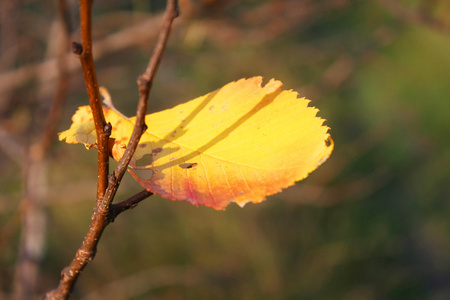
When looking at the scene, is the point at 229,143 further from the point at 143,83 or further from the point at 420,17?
the point at 420,17

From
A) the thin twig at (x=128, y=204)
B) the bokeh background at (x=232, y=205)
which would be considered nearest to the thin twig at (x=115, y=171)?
the thin twig at (x=128, y=204)

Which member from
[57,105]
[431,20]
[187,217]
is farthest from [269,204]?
[57,105]

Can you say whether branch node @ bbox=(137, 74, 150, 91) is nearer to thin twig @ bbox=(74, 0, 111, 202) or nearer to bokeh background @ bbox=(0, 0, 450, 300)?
thin twig @ bbox=(74, 0, 111, 202)

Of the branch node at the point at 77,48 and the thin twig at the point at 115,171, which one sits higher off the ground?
the branch node at the point at 77,48

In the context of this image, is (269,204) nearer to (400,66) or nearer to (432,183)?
(432,183)

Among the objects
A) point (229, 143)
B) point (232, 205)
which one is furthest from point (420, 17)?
point (232, 205)

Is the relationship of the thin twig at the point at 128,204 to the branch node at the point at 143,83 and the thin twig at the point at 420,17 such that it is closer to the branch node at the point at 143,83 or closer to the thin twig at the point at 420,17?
the branch node at the point at 143,83

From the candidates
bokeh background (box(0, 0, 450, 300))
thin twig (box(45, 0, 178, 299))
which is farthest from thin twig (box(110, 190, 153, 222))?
bokeh background (box(0, 0, 450, 300))
